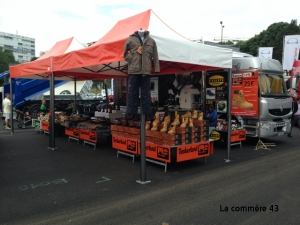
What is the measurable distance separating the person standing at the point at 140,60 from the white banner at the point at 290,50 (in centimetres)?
1744

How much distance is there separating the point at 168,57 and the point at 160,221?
3.13 meters

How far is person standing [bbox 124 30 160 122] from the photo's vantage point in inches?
193

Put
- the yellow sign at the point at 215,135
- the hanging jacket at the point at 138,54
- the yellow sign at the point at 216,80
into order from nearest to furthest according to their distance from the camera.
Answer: the hanging jacket at the point at 138,54 < the yellow sign at the point at 215,135 < the yellow sign at the point at 216,80

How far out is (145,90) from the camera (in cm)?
517

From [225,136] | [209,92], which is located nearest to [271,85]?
[209,92]

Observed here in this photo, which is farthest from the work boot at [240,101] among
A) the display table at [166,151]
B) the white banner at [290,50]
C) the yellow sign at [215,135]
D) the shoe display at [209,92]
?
the white banner at [290,50]

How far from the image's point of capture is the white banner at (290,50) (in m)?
19.3

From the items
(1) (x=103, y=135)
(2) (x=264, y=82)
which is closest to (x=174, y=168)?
A: (1) (x=103, y=135)

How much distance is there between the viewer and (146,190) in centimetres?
488

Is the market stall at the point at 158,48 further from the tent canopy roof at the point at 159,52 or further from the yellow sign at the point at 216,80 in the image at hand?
the yellow sign at the point at 216,80

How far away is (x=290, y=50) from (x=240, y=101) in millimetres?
13411

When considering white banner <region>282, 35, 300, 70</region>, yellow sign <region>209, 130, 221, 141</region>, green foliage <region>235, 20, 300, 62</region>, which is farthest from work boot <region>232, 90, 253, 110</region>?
green foliage <region>235, 20, 300, 62</region>

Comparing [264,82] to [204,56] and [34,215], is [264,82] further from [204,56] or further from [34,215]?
[34,215]

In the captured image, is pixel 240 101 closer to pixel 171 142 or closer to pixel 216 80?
pixel 216 80
